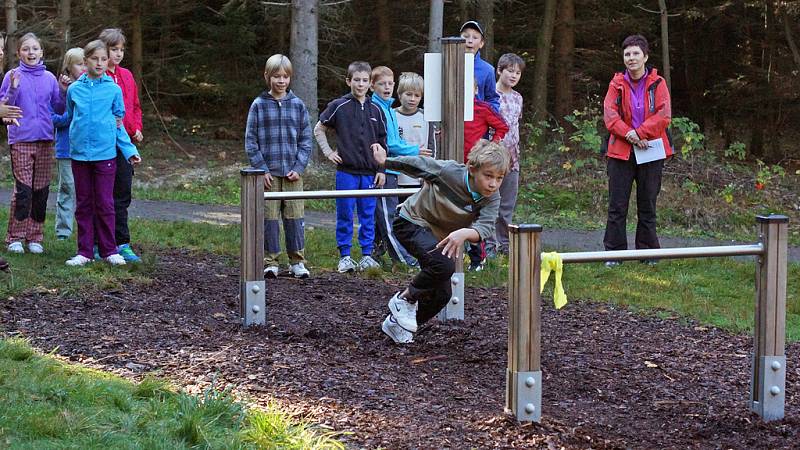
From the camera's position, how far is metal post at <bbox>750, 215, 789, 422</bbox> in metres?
4.98

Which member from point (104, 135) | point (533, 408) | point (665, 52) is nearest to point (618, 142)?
point (104, 135)

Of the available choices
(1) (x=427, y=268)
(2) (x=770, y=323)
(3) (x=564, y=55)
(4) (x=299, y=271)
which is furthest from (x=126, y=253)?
(3) (x=564, y=55)

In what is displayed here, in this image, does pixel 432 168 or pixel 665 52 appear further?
pixel 665 52

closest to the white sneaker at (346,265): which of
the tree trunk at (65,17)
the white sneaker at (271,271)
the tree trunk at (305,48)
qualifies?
the white sneaker at (271,271)

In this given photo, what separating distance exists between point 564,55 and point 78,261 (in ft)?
50.2

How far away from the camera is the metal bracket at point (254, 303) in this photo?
649cm

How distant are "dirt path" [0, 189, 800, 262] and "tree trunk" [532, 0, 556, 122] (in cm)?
847

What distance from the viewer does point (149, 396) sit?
4.67m

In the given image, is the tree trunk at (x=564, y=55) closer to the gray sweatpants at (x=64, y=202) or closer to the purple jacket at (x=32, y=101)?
the gray sweatpants at (x=64, y=202)

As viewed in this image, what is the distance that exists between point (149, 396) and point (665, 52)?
15988 mm

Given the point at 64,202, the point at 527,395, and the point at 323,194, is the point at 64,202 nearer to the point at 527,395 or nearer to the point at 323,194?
the point at 323,194

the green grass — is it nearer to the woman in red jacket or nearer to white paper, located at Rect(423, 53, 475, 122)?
white paper, located at Rect(423, 53, 475, 122)

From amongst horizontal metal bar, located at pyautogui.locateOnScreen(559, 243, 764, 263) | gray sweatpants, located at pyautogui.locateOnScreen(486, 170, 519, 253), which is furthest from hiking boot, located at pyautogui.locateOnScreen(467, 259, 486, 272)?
horizontal metal bar, located at pyautogui.locateOnScreen(559, 243, 764, 263)

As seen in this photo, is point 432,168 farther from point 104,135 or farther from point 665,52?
point 665,52
